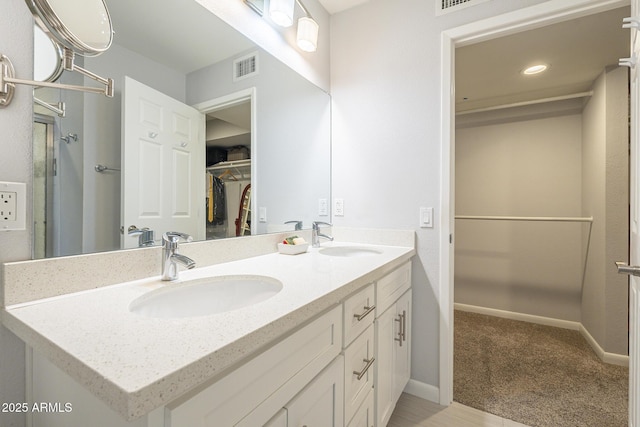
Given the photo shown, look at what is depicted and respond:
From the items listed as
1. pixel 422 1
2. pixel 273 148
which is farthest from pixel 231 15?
pixel 422 1

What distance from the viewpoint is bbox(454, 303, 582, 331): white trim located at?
262 centimetres

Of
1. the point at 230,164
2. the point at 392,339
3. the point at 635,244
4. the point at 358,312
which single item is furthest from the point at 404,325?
the point at 230,164

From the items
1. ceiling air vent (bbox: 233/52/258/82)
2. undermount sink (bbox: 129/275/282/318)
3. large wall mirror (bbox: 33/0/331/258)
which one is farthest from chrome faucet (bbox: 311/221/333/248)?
ceiling air vent (bbox: 233/52/258/82)

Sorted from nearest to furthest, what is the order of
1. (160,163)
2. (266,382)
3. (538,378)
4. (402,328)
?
(266,382), (160,163), (402,328), (538,378)

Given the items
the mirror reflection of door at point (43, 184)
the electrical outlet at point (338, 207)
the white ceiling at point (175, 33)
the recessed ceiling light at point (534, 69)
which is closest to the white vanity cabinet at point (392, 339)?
the electrical outlet at point (338, 207)

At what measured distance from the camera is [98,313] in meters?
0.63

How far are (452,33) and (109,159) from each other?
1.73 meters

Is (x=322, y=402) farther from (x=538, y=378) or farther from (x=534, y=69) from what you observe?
(x=534, y=69)

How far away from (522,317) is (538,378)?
1139 millimetres

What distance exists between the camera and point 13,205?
26.9 inches

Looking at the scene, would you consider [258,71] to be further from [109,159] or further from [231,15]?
[109,159]

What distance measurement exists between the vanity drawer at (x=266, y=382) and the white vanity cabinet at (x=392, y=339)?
0.43 metres

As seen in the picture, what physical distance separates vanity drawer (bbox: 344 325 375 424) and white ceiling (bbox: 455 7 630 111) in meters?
2.00

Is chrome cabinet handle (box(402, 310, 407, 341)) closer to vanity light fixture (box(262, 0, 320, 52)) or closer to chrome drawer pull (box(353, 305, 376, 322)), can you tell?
chrome drawer pull (box(353, 305, 376, 322))
